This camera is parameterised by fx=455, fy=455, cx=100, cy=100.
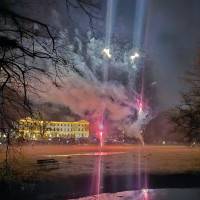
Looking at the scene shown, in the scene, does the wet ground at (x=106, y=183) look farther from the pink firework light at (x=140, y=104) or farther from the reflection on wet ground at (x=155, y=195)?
the pink firework light at (x=140, y=104)

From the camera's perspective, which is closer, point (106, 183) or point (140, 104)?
point (106, 183)

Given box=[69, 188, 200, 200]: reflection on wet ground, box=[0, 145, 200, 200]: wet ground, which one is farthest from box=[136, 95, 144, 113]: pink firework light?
box=[69, 188, 200, 200]: reflection on wet ground

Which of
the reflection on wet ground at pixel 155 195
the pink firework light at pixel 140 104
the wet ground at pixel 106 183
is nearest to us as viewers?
the reflection on wet ground at pixel 155 195

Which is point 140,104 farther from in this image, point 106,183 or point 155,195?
point 155,195

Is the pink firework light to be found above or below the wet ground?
above

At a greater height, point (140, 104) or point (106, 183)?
point (140, 104)

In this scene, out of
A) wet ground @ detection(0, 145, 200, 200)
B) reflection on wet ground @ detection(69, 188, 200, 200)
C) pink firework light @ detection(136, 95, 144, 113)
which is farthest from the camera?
pink firework light @ detection(136, 95, 144, 113)

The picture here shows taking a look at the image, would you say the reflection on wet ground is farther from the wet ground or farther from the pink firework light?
the pink firework light

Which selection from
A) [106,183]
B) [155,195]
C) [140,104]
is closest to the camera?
[155,195]

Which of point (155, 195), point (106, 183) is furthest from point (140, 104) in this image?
point (155, 195)

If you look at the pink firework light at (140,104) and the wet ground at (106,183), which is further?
the pink firework light at (140,104)

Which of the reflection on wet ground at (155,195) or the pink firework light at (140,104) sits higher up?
the pink firework light at (140,104)

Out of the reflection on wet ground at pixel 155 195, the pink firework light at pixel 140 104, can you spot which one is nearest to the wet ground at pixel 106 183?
the reflection on wet ground at pixel 155 195

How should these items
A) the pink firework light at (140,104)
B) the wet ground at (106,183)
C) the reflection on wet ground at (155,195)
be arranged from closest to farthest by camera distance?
1. the reflection on wet ground at (155,195)
2. the wet ground at (106,183)
3. the pink firework light at (140,104)
